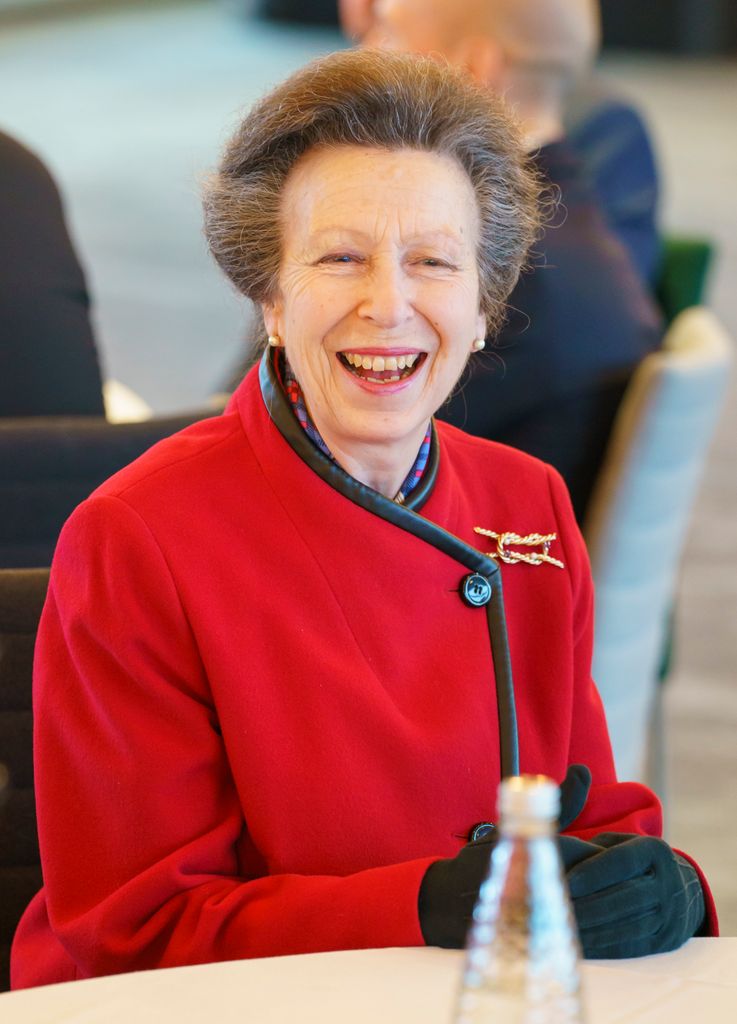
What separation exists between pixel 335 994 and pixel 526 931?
375 mm

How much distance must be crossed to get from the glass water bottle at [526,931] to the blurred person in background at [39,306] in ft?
5.27

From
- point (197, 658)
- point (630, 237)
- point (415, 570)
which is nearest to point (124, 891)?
point (197, 658)

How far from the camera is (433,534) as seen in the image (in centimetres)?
152

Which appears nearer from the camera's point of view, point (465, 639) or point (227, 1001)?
point (227, 1001)

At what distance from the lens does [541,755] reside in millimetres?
1559

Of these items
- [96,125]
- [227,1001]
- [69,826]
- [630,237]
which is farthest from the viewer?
[96,125]

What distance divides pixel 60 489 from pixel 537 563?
2.28 feet

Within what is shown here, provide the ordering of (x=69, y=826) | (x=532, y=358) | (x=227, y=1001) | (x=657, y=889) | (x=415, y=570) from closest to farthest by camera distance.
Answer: (x=227, y=1001), (x=657, y=889), (x=69, y=826), (x=415, y=570), (x=532, y=358)

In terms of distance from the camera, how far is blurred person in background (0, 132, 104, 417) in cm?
225

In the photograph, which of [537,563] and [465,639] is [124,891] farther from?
[537,563]

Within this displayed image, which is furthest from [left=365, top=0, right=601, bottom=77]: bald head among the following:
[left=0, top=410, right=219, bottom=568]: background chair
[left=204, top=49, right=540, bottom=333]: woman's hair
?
[left=204, top=49, right=540, bottom=333]: woman's hair

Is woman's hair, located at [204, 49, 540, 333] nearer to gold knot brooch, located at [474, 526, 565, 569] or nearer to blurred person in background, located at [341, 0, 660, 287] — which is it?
gold knot brooch, located at [474, 526, 565, 569]

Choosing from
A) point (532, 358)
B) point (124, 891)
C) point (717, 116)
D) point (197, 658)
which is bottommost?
point (124, 891)

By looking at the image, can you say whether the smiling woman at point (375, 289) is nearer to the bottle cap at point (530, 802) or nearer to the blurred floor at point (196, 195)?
the blurred floor at point (196, 195)
